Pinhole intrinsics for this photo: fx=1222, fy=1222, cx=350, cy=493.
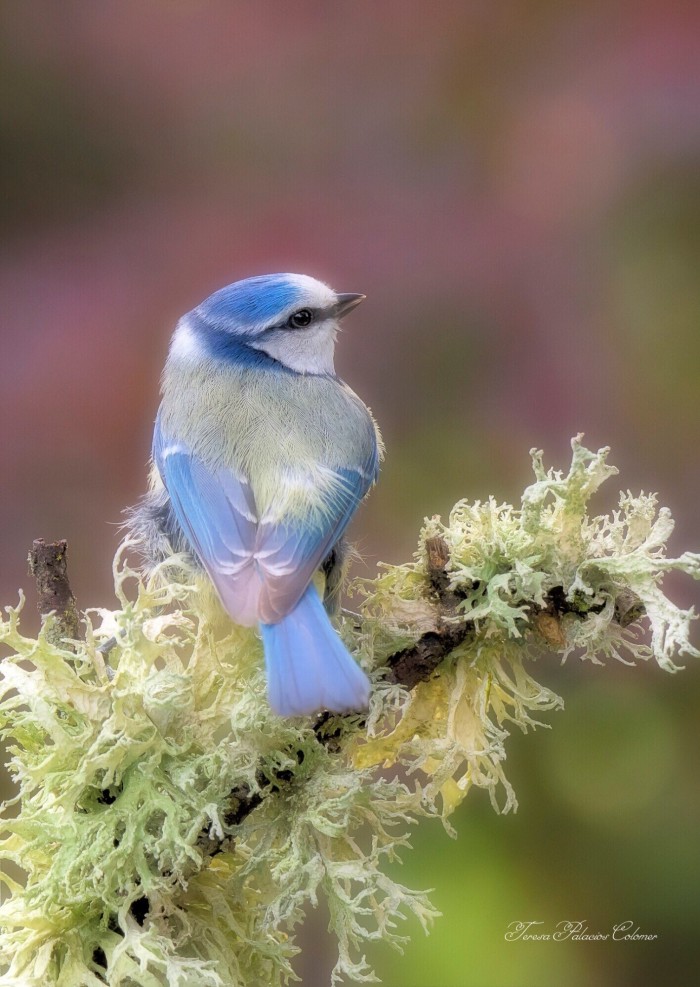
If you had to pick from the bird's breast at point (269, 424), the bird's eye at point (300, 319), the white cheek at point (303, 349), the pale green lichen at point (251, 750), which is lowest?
the pale green lichen at point (251, 750)

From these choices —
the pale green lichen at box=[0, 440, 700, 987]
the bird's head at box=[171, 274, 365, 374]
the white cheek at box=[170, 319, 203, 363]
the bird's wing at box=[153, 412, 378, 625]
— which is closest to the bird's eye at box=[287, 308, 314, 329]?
the bird's head at box=[171, 274, 365, 374]

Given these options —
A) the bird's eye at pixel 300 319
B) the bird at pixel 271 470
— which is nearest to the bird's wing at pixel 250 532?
the bird at pixel 271 470

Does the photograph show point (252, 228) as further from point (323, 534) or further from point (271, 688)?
point (271, 688)

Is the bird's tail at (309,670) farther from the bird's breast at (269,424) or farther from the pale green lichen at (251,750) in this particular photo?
the bird's breast at (269,424)

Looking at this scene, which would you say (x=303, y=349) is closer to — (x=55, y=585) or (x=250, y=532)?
(x=250, y=532)

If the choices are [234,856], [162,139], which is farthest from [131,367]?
[234,856]

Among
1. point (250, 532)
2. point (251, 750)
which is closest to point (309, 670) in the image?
point (251, 750)

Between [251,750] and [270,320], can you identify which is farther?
[270,320]
